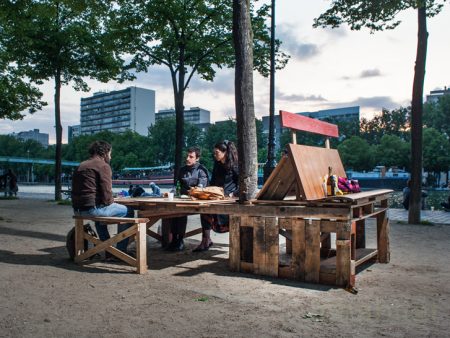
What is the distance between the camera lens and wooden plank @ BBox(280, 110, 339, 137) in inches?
237

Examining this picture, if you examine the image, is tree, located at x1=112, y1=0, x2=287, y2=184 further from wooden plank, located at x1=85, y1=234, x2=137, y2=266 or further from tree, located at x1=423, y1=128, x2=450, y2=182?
tree, located at x1=423, y1=128, x2=450, y2=182

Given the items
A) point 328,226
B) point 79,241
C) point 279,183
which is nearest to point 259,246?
point 279,183

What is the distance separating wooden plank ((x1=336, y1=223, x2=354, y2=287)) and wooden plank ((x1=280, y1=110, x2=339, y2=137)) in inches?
60.0

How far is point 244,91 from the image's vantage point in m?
7.25

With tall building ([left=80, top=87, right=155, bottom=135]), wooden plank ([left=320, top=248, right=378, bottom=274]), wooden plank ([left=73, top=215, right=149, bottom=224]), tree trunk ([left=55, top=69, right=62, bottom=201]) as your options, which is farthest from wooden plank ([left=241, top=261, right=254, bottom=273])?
tall building ([left=80, top=87, right=155, bottom=135])

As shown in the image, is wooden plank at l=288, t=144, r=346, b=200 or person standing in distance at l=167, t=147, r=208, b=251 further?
person standing in distance at l=167, t=147, r=208, b=251

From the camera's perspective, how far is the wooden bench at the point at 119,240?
20.8 feet

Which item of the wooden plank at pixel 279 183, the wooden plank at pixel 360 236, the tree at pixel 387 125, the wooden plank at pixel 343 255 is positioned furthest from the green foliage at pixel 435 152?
the wooden plank at pixel 343 255

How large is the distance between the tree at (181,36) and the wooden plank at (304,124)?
39.8 ft

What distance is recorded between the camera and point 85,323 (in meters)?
4.12

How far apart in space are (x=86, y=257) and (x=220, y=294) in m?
2.69

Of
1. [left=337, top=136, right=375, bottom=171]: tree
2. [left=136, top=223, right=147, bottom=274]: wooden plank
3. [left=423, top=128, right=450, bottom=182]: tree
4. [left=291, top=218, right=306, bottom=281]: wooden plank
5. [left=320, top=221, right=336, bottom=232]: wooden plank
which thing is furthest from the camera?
[left=337, top=136, right=375, bottom=171]: tree

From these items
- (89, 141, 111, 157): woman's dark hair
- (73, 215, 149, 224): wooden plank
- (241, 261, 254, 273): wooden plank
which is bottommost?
(241, 261, 254, 273): wooden plank

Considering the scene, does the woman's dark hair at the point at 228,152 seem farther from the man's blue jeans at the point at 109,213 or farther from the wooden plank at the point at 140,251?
the wooden plank at the point at 140,251
